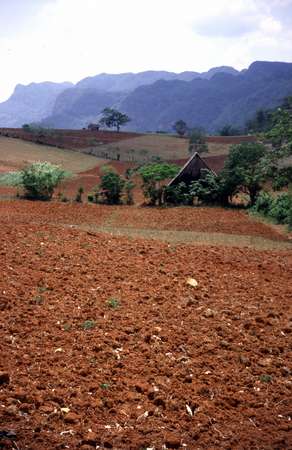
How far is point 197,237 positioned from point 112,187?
8357 mm

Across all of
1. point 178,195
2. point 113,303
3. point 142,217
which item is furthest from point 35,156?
point 113,303

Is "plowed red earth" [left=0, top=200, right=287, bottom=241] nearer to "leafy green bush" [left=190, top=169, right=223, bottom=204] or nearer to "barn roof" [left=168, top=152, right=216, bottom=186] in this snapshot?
"leafy green bush" [left=190, top=169, right=223, bottom=204]

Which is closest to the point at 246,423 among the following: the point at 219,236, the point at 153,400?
the point at 153,400

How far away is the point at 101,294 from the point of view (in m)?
8.27

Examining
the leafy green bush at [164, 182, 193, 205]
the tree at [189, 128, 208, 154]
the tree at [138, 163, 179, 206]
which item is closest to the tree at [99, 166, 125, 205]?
the tree at [138, 163, 179, 206]

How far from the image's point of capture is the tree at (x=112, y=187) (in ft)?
75.4

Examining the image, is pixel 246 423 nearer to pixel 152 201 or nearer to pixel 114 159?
pixel 152 201

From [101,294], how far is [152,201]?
610 inches

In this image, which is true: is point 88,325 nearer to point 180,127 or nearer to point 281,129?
point 281,129

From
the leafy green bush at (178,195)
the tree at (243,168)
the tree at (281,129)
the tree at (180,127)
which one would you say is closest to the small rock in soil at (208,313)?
the tree at (281,129)

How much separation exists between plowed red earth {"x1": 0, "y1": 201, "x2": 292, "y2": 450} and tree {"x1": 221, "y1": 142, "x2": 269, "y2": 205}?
39.5ft

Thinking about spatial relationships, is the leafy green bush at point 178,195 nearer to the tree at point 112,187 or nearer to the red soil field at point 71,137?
the tree at point 112,187

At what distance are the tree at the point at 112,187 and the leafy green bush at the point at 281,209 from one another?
313 inches

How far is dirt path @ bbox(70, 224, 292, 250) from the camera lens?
49.1 feet
